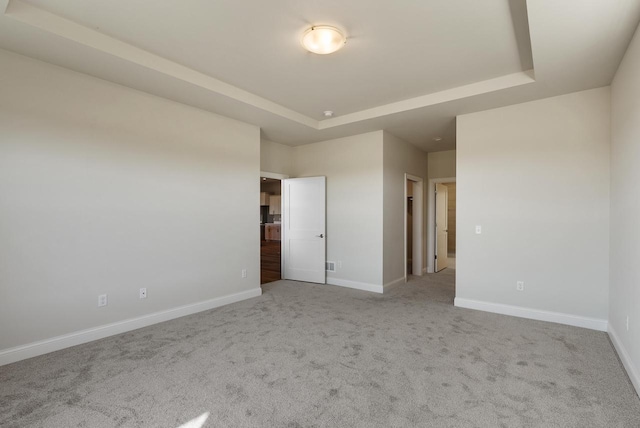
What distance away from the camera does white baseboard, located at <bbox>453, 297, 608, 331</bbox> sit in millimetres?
3320

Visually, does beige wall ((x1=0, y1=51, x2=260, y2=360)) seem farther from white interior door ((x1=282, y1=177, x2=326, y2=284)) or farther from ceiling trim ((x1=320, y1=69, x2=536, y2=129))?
ceiling trim ((x1=320, y1=69, x2=536, y2=129))

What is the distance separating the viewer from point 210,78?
3.38m

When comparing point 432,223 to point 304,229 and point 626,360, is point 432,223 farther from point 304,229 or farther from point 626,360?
point 626,360

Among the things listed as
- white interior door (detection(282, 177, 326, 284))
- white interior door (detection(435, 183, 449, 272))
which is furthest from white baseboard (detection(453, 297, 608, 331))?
white interior door (detection(435, 183, 449, 272))

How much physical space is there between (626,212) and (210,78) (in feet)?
13.6

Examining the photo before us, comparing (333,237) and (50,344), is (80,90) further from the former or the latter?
→ (333,237)

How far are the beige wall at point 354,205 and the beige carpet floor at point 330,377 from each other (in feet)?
5.14

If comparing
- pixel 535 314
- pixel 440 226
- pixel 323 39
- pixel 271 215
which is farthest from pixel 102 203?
pixel 271 215

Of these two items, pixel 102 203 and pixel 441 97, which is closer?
pixel 102 203

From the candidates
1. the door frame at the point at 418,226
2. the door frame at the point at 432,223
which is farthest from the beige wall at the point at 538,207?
the door frame at the point at 432,223

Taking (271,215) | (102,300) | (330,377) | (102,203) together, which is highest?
(102,203)

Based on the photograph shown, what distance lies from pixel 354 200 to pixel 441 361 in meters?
3.08

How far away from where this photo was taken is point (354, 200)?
17.3ft

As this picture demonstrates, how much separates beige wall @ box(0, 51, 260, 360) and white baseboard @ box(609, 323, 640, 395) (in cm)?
414
